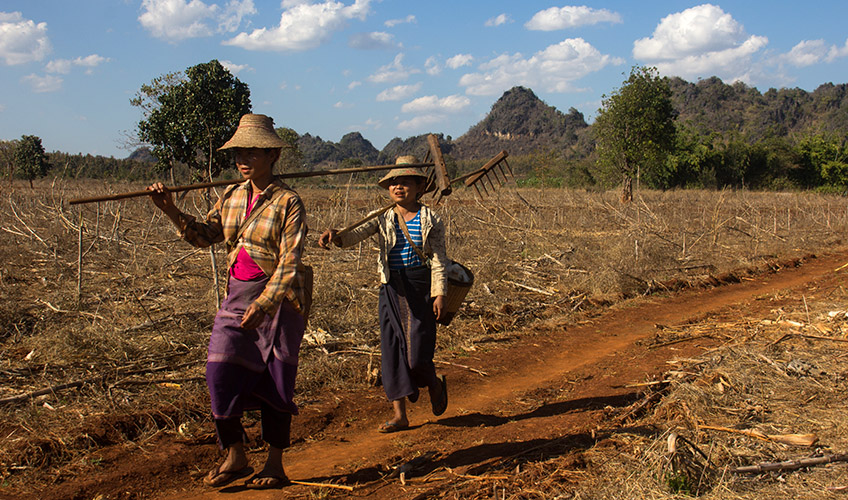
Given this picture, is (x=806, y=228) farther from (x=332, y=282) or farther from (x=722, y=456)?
(x=722, y=456)

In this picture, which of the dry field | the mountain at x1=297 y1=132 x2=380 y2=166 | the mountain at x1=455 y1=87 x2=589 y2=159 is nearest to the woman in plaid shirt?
the dry field

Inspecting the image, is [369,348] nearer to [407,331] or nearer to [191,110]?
[407,331]

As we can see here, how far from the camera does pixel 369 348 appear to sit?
5320 mm

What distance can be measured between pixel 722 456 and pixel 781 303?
554 cm

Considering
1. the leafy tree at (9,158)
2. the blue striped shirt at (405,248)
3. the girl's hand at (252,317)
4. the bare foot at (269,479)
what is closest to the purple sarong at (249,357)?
the girl's hand at (252,317)

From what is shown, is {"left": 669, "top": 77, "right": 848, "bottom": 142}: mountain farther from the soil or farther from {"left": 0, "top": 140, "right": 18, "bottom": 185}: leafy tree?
the soil

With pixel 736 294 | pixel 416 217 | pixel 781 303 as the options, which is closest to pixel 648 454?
pixel 416 217

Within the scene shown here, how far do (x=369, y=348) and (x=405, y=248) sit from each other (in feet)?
6.15

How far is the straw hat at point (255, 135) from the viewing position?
2.87m

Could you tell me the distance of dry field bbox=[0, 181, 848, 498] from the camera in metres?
3.12

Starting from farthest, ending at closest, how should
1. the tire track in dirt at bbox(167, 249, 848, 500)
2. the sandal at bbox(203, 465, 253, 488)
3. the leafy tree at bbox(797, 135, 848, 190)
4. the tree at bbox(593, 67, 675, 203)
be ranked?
the leafy tree at bbox(797, 135, 848, 190) → the tree at bbox(593, 67, 675, 203) → the tire track in dirt at bbox(167, 249, 848, 500) → the sandal at bbox(203, 465, 253, 488)

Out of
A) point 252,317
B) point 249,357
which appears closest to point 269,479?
point 249,357

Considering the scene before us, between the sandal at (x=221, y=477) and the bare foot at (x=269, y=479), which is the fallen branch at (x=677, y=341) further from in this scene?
the sandal at (x=221, y=477)

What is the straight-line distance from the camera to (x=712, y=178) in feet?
116
